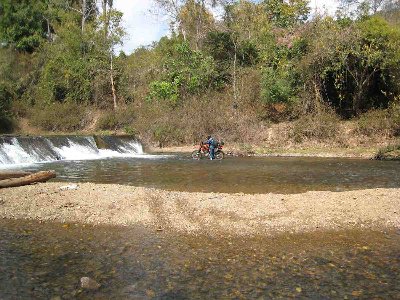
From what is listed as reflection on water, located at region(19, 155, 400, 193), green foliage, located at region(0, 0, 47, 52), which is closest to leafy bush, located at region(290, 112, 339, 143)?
reflection on water, located at region(19, 155, 400, 193)

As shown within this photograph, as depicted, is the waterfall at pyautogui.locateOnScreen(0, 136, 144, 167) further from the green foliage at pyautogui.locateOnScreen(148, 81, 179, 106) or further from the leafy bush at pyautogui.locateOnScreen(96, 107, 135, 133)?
the leafy bush at pyautogui.locateOnScreen(96, 107, 135, 133)

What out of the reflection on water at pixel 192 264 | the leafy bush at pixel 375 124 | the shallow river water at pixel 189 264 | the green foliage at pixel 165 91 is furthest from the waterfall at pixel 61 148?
the reflection on water at pixel 192 264

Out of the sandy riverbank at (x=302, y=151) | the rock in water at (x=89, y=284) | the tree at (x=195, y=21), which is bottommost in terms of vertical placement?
the sandy riverbank at (x=302, y=151)

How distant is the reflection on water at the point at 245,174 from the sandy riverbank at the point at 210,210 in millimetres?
2540

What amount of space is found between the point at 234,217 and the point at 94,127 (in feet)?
105

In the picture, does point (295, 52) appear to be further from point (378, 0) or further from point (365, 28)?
point (378, 0)

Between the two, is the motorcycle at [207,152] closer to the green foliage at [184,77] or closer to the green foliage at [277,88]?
the green foliage at [277,88]

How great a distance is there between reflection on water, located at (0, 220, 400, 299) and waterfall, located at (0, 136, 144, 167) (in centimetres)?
1636

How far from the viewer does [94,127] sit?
129ft

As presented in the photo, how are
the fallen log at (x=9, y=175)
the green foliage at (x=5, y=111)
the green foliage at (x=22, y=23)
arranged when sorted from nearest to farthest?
the fallen log at (x=9, y=175)
the green foliage at (x=5, y=111)
the green foliage at (x=22, y=23)

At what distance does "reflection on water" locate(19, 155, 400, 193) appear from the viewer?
14.3m

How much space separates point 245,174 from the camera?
17.3 meters

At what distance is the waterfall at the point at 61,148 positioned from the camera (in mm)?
23828

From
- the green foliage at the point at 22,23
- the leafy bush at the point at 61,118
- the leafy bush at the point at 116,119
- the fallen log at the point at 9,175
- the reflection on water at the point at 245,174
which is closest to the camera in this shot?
the fallen log at the point at 9,175
